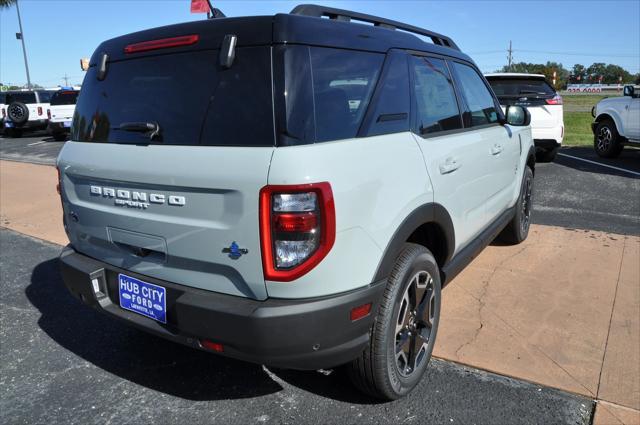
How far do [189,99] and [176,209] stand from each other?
50 centimetres

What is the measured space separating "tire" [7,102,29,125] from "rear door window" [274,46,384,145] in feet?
69.9

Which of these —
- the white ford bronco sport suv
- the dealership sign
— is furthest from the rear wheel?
the dealership sign

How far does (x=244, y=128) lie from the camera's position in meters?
2.12

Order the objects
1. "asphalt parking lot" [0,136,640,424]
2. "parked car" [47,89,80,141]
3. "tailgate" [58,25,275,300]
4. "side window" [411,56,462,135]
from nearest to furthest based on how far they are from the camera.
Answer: "tailgate" [58,25,275,300]
"asphalt parking lot" [0,136,640,424]
"side window" [411,56,462,135]
"parked car" [47,89,80,141]

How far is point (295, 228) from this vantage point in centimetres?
199

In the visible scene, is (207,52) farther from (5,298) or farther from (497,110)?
(5,298)

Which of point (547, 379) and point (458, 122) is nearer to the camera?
point (547, 379)

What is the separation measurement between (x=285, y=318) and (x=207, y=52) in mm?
1211

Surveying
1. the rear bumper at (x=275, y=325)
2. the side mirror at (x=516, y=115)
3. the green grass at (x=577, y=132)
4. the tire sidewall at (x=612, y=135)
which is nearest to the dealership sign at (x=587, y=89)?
the green grass at (x=577, y=132)

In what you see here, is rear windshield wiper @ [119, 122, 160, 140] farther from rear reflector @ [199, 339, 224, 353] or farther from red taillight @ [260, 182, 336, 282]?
rear reflector @ [199, 339, 224, 353]

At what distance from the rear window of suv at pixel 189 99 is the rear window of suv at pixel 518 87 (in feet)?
25.0

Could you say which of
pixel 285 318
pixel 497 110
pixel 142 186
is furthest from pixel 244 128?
pixel 497 110

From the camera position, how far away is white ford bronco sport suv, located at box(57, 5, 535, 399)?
2037mm

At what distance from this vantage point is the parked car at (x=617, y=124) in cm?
945
